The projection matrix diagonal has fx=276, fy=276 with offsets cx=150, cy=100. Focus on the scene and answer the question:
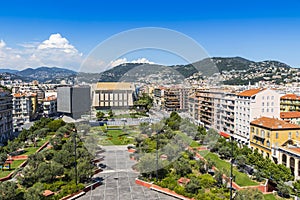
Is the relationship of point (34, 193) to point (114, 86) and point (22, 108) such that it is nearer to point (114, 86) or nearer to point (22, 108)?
point (114, 86)

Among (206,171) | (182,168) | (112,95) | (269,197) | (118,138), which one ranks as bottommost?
(269,197)

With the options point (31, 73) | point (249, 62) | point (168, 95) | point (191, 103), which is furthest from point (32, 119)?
point (31, 73)

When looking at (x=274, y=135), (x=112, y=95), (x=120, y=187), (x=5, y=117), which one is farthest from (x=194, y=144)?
(x=5, y=117)

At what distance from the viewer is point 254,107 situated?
18.2 m

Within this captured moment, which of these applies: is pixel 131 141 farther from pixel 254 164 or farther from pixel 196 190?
pixel 196 190

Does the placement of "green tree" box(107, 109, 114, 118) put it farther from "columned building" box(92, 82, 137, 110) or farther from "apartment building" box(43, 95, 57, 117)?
"apartment building" box(43, 95, 57, 117)

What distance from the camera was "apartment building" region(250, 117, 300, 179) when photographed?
12906 mm

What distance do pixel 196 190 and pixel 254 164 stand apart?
455 cm

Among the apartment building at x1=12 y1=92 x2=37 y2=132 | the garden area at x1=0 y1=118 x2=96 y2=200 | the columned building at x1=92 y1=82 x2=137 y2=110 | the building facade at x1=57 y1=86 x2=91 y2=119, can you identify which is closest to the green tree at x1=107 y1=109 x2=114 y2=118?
the columned building at x1=92 y1=82 x2=137 y2=110

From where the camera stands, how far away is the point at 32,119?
32.5 meters

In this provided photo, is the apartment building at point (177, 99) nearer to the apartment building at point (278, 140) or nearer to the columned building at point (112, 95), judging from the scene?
the columned building at point (112, 95)

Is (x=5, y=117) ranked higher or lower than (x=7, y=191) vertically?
higher

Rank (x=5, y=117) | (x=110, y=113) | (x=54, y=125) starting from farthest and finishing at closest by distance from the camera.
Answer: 1. (x=110, y=113)
2. (x=54, y=125)
3. (x=5, y=117)

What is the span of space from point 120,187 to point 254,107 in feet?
39.5
